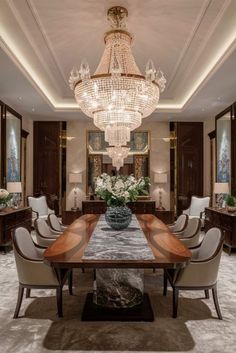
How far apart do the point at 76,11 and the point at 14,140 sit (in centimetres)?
404

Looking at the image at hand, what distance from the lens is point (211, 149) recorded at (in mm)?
8961

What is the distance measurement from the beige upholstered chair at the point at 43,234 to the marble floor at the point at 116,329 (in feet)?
1.95

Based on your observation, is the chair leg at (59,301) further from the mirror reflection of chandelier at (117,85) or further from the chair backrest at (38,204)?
the chair backrest at (38,204)

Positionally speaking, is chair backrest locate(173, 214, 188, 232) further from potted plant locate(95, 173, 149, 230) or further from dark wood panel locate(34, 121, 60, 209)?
dark wood panel locate(34, 121, 60, 209)

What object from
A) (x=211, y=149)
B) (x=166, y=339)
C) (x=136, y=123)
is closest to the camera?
(x=166, y=339)

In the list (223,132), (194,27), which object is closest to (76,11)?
(194,27)

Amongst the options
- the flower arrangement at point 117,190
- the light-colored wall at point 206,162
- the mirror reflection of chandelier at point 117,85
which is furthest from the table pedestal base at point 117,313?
the light-colored wall at point 206,162

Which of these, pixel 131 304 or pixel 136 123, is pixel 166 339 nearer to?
pixel 131 304

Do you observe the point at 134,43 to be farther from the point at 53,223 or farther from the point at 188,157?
the point at 188,157

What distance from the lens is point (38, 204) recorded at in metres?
8.05

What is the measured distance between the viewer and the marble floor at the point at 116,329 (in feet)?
7.91

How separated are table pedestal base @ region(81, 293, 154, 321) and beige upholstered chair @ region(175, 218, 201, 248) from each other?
104 cm

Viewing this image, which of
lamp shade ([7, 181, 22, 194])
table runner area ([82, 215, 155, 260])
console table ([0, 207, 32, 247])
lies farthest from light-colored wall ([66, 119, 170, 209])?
table runner area ([82, 215, 155, 260])

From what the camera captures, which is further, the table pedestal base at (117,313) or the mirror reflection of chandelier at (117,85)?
the mirror reflection of chandelier at (117,85)
